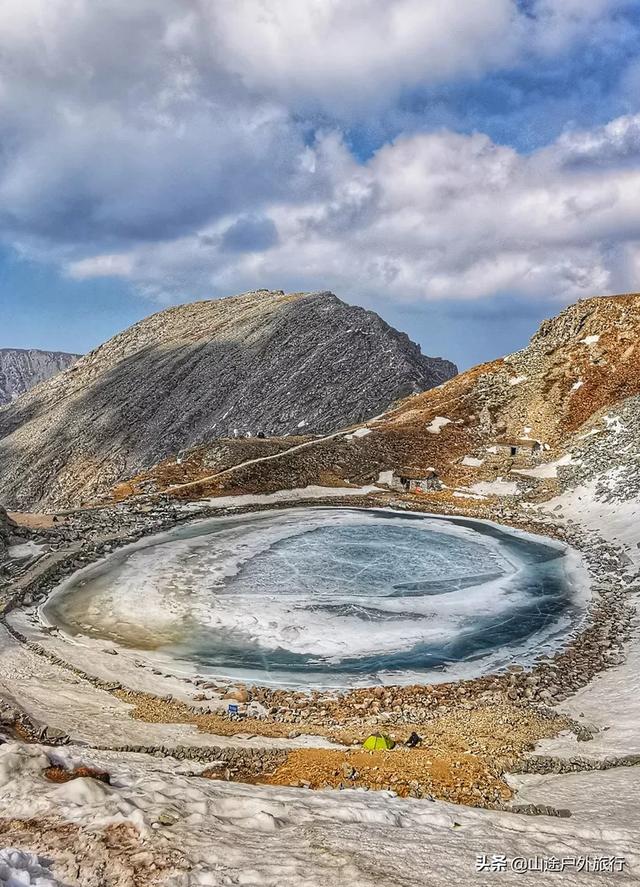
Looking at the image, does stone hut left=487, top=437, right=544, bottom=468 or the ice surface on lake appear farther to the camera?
stone hut left=487, top=437, right=544, bottom=468

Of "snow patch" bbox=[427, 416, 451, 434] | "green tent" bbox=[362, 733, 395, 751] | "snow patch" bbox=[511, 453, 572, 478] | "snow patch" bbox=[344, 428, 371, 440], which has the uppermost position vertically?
"snow patch" bbox=[427, 416, 451, 434]

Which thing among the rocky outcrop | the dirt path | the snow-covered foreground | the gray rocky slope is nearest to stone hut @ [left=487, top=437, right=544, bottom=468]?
the rocky outcrop

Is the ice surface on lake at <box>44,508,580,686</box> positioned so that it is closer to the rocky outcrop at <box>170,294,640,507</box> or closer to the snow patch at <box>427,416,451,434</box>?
the rocky outcrop at <box>170,294,640,507</box>

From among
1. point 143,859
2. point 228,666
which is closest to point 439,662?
point 228,666

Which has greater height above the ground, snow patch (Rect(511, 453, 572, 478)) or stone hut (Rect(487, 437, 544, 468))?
stone hut (Rect(487, 437, 544, 468))

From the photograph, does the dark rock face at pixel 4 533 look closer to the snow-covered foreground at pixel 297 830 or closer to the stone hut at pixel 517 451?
the snow-covered foreground at pixel 297 830

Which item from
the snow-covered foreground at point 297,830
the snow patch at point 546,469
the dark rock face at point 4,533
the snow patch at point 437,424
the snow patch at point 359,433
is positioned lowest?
the snow-covered foreground at point 297,830

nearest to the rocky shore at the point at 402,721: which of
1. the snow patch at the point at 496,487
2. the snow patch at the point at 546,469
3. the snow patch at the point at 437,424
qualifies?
the snow patch at the point at 496,487
